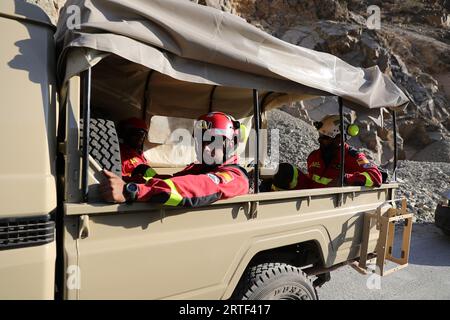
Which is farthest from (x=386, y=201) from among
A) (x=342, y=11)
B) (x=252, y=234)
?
(x=342, y=11)

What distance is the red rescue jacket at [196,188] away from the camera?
6.68ft

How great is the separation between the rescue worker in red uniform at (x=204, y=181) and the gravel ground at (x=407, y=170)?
6922 mm

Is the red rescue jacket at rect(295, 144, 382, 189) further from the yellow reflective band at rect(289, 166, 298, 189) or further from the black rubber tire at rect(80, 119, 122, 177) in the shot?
the black rubber tire at rect(80, 119, 122, 177)

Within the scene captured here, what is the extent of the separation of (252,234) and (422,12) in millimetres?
37407

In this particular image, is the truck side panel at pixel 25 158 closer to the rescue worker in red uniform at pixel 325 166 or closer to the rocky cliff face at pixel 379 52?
the rescue worker in red uniform at pixel 325 166

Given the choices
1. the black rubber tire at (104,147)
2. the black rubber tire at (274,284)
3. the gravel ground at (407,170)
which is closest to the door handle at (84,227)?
the black rubber tire at (104,147)

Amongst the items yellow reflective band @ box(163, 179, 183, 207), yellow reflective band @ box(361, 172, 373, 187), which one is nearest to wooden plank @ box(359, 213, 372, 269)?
yellow reflective band @ box(361, 172, 373, 187)

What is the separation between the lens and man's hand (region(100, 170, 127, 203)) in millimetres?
1929

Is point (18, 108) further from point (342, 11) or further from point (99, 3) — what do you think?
point (342, 11)

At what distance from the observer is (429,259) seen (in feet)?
18.0

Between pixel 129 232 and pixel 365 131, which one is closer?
pixel 129 232

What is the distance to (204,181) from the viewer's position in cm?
228

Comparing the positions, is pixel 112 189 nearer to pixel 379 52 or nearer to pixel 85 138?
pixel 85 138
